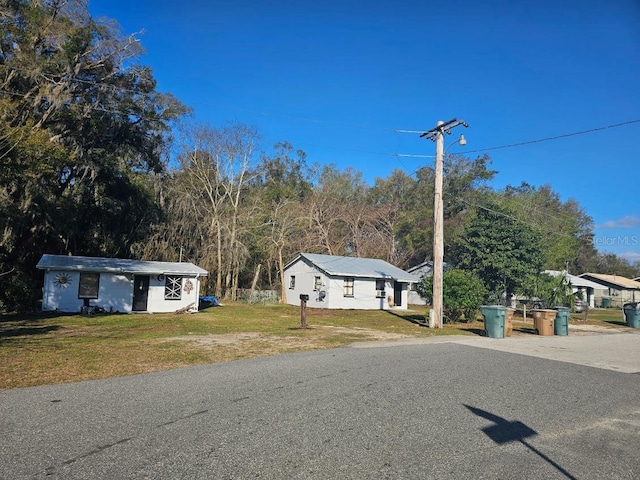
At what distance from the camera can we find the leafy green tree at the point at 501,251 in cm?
3319

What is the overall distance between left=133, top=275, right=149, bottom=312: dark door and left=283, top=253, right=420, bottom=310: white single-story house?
9676mm

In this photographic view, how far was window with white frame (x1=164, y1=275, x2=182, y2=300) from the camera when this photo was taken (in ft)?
77.3

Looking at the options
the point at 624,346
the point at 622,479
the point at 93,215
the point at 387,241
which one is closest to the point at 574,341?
the point at 624,346

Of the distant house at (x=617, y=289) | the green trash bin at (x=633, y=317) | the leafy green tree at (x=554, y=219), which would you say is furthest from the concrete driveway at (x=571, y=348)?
the distant house at (x=617, y=289)

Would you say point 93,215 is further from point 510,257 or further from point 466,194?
point 466,194

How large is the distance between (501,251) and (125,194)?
26200 millimetres

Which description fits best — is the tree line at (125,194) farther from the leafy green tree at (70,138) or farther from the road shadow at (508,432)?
the road shadow at (508,432)

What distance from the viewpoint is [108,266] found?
22.0 metres

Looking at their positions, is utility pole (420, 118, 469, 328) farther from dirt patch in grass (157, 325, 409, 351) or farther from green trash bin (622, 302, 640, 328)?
green trash bin (622, 302, 640, 328)

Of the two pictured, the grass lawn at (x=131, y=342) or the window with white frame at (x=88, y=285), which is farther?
the window with white frame at (x=88, y=285)

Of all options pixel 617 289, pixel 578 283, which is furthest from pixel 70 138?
pixel 617 289

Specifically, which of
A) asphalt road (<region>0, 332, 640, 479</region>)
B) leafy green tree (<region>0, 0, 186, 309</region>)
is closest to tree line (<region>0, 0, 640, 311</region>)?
leafy green tree (<region>0, 0, 186, 309</region>)

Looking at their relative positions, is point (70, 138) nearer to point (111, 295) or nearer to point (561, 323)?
point (111, 295)

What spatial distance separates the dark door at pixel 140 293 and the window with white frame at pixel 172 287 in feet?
3.00
